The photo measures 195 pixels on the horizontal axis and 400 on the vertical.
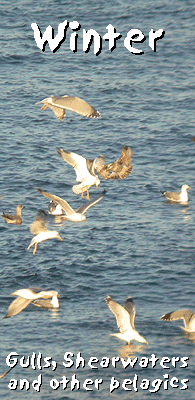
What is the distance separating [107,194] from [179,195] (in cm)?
288

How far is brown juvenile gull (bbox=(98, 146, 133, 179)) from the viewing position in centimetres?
2023

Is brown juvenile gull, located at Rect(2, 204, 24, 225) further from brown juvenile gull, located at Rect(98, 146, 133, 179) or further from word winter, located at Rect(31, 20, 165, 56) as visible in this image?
word winter, located at Rect(31, 20, 165, 56)

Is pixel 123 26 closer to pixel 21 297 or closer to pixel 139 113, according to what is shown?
pixel 139 113

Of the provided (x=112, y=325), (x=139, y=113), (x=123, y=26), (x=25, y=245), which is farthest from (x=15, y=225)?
(x=123, y=26)

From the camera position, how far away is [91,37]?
48219 millimetres

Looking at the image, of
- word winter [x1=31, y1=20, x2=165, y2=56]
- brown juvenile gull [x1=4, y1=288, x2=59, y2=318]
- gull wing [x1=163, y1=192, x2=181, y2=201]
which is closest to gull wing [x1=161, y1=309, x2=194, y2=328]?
brown juvenile gull [x1=4, y1=288, x2=59, y2=318]

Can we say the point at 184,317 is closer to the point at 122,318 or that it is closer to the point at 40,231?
the point at 122,318

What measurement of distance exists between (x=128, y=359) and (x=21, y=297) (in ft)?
10.6

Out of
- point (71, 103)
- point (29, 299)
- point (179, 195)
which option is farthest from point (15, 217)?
point (71, 103)

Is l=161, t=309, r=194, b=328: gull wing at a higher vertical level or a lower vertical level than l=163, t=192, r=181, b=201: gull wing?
lower

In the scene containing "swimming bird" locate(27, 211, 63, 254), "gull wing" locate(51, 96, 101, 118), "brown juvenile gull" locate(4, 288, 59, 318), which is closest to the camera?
"gull wing" locate(51, 96, 101, 118)

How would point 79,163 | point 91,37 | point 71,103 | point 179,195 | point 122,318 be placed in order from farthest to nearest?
point 91,37 < point 179,195 < point 122,318 < point 71,103 < point 79,163

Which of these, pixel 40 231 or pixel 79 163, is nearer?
pixel 79 163

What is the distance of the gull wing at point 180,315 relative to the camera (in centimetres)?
2264
